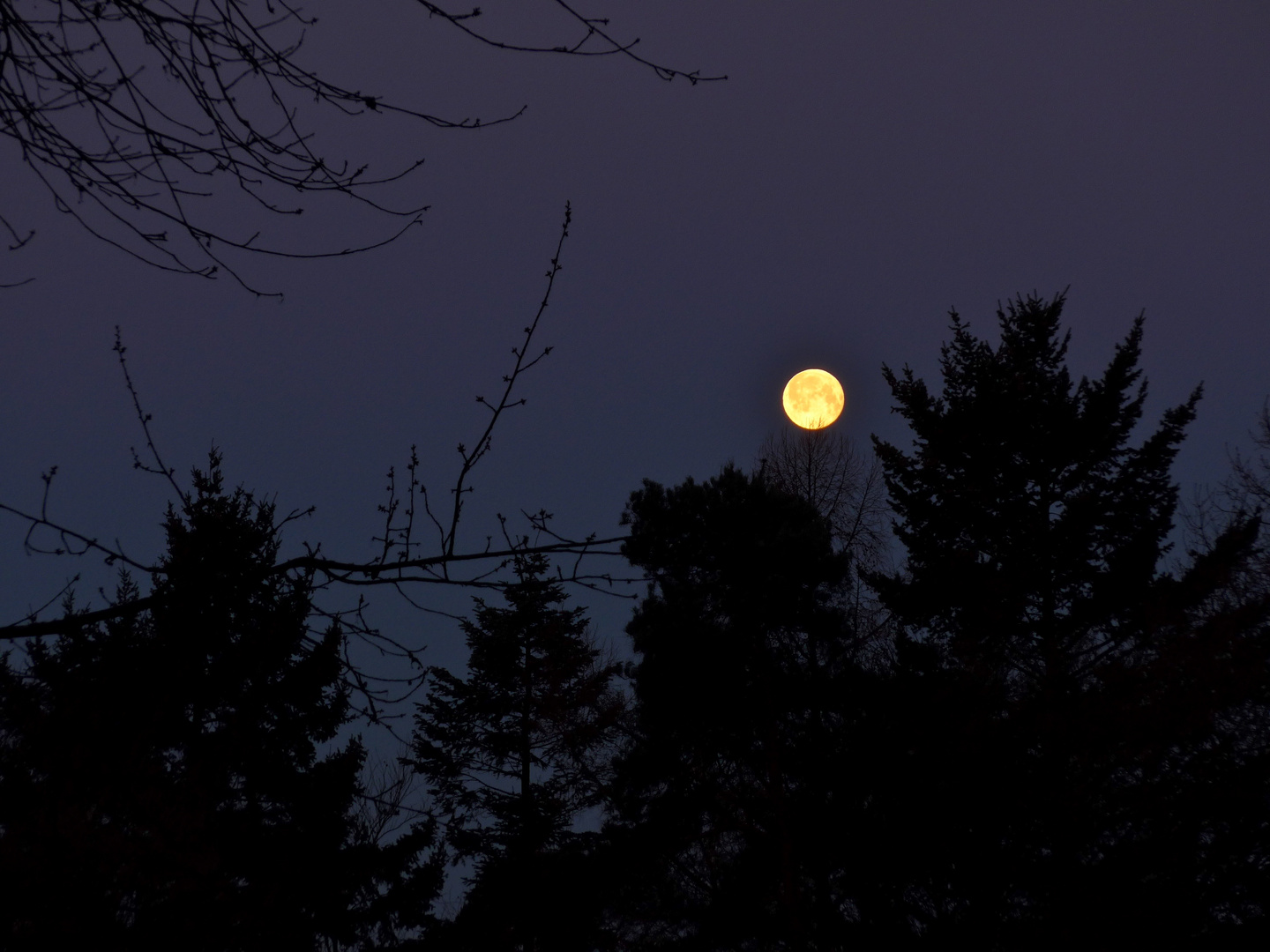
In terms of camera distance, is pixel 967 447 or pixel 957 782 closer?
pixel 957 782

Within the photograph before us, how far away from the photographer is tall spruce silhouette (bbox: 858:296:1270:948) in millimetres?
10844

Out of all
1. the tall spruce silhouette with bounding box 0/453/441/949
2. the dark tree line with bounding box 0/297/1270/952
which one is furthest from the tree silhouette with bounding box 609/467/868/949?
the tall spruce silhouette with bounding box 0/453/441/949

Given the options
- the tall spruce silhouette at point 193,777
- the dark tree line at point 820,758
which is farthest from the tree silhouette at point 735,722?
the tall spruce silhouette at point 193,777

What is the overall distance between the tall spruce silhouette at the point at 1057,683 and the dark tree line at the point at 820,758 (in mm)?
48

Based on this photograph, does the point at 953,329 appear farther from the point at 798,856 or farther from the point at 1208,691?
the point at 798,856

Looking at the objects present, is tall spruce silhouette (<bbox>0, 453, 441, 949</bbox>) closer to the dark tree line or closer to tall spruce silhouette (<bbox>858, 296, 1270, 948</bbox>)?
the dark tree line

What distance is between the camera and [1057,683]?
12.0 m

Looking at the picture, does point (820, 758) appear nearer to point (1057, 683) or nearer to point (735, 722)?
point (735, 722)

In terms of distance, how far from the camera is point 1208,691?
10.9 m

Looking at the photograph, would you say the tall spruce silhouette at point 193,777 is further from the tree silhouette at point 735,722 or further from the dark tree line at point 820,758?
the tree silhouette at point 735,722

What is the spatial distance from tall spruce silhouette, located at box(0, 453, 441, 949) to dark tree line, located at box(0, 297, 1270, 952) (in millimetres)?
48

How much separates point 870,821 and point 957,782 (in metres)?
1.70

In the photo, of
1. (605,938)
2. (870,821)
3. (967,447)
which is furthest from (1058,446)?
(605,938)

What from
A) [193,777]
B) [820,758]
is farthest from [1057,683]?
[193,777]
